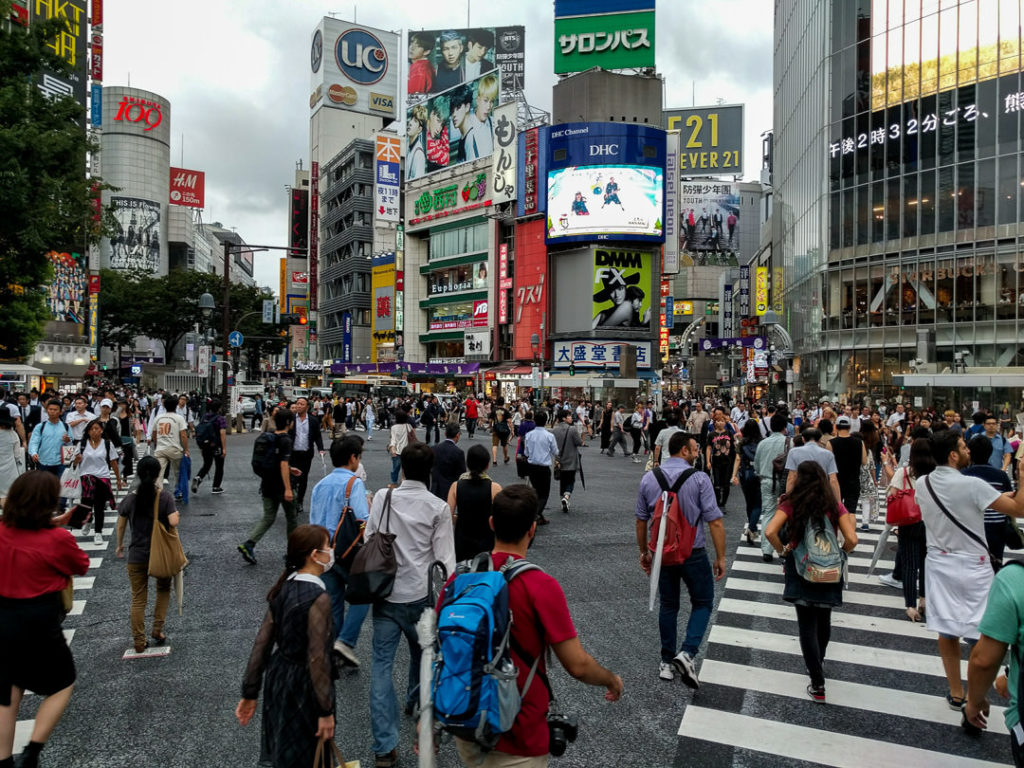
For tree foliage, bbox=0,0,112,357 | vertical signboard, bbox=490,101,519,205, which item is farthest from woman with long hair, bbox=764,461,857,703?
vertical signboard, bbox=490,101,519,205

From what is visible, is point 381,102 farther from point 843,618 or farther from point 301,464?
point 843,618

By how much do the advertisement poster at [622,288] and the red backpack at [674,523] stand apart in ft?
182

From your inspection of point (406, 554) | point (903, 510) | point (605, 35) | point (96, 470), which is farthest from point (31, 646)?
point (605, 35)

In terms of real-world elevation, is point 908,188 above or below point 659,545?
above

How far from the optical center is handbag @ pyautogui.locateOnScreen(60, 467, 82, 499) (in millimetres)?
10570

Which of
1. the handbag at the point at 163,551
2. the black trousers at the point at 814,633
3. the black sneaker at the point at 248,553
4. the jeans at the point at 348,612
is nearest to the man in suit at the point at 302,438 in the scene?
the black sneaker at the point at 248,553

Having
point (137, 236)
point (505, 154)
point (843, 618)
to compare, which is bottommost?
point (843, 618)

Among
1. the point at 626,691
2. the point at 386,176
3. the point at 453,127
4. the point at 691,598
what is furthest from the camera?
the point at 386,176

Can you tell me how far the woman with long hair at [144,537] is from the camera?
632 centimetres

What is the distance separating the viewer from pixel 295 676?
11.4 ft

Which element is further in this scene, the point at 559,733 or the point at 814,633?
the point at 814,633

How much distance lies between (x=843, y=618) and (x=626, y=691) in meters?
3.20

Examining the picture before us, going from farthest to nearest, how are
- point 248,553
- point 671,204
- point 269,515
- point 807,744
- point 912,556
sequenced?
point 671,204 → point 269,515 → point 248,553 → point 912,556 → point 807,744

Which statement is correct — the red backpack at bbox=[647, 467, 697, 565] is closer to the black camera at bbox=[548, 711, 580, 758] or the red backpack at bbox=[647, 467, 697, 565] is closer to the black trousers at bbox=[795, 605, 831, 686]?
the black trousers at bbox=[795, 605, 831, 686]
